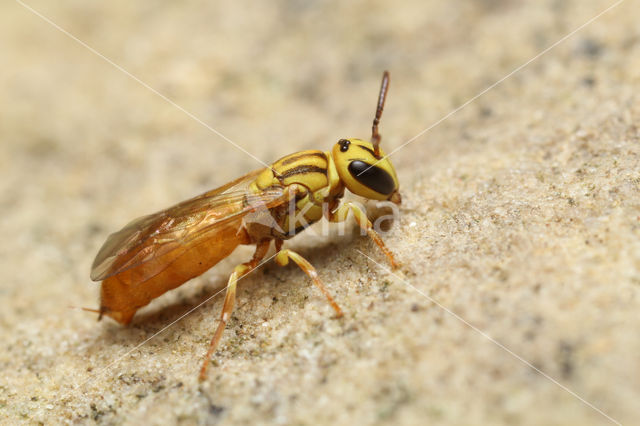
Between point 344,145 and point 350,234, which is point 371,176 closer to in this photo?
point 344,145

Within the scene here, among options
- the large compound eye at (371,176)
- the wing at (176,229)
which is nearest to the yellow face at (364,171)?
the large compound eye at (371,176)

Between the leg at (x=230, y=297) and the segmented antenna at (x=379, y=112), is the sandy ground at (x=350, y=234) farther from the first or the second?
the segmented antenna at (x=379, y=112)

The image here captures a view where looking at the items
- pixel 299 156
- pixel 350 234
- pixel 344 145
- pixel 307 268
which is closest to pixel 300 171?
pixel 299 156

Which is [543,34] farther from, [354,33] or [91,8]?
[91,8]

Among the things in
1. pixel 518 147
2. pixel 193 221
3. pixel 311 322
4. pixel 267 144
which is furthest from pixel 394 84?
pixel 311 322

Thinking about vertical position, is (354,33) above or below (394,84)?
above

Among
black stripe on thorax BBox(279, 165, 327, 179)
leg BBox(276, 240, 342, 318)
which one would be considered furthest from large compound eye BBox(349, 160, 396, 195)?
leg BBox(276, 240, 342, 318)

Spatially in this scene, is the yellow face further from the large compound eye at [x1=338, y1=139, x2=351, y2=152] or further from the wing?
the wing
